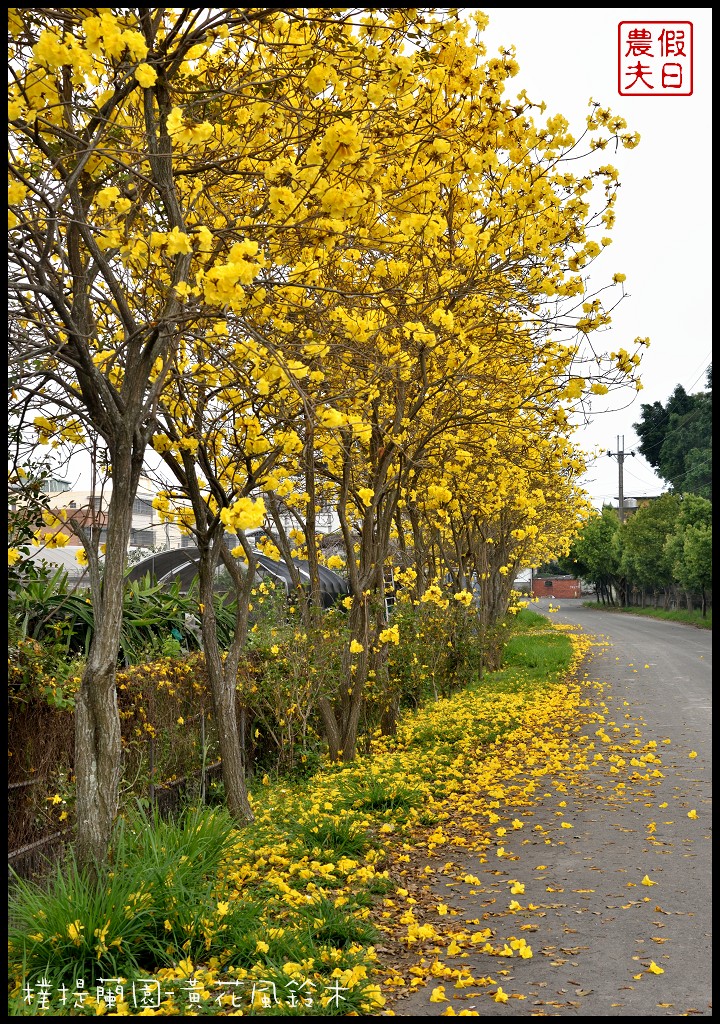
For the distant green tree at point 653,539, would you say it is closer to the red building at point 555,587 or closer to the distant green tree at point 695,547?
the distant green tree at point 695,547

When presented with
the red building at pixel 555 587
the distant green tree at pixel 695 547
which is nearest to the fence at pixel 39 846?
the distant green tree at pixel 695 547

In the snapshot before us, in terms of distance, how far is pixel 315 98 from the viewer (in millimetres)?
5324

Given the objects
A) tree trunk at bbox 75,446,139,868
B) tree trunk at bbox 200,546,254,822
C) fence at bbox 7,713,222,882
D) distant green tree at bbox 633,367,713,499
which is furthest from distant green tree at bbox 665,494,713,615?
tree trunk at bbox 75,446,139,868

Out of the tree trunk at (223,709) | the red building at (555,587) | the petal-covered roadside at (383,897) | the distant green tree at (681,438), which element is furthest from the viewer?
the red building at (555,587)

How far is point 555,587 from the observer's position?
9844 centimetres

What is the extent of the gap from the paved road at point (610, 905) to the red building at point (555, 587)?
3464 inches

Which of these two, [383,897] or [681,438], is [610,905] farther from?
[681,438]

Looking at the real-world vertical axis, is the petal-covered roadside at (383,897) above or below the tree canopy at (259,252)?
below

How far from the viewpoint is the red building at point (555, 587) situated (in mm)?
96125

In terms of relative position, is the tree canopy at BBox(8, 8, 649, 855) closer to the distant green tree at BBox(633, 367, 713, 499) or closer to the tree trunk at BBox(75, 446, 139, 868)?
the tree trunk at BBox(75, 446, 139, 868)

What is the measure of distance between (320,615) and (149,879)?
17.7ft

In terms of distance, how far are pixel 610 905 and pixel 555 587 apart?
95.4 metres

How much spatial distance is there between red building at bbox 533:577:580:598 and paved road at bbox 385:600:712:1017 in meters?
88.0

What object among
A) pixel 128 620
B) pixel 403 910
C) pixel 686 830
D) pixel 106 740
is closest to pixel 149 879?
pixel 106 740
